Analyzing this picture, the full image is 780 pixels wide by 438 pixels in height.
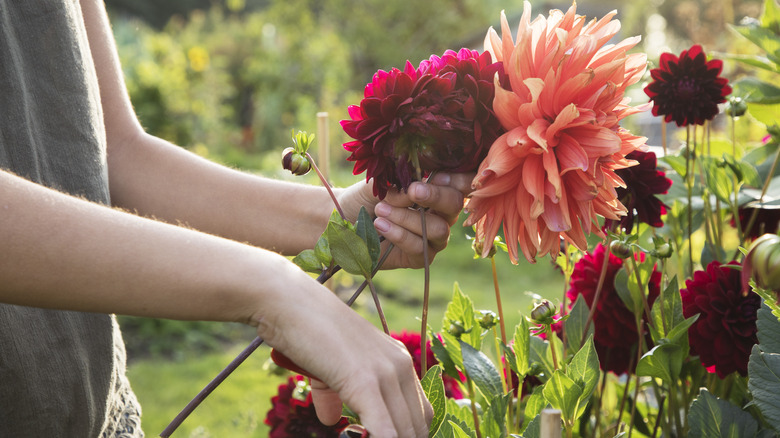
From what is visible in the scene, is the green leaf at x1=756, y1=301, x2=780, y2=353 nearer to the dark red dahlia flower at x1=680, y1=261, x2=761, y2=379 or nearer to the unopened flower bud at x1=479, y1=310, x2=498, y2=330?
the dark red dahlia flower at x1=680, y1=261, x2=761, y2=379

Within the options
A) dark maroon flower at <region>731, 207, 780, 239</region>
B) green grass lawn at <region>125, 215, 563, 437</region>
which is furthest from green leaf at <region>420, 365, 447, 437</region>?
green grass lawn at <region>125, 215, 563, 437</region>

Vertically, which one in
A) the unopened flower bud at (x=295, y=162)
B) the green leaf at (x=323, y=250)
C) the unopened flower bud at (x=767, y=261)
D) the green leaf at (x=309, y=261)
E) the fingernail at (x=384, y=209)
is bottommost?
the green leaf at (x=309, y=261)

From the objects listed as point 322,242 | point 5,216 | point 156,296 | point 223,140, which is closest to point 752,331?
point 322,242

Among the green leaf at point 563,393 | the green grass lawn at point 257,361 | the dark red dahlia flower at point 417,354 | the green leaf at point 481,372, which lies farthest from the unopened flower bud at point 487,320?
the green grass lawn at point 257,361

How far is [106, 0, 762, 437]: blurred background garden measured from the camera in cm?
265

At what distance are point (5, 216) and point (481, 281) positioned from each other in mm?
3804

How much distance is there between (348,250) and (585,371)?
25cm

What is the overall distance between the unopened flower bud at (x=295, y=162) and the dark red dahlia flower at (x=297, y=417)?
1.34 ft

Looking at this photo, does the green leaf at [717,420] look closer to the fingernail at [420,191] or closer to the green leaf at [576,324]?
the green leaf at [576,324]

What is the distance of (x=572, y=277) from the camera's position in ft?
2.77

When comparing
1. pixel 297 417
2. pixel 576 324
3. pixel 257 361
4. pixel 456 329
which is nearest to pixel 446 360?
pixel 456 329

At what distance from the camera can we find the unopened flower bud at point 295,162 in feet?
1.91

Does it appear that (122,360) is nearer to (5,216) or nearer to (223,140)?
(5,216)

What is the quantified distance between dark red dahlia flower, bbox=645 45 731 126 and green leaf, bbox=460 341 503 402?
376 millimetres
